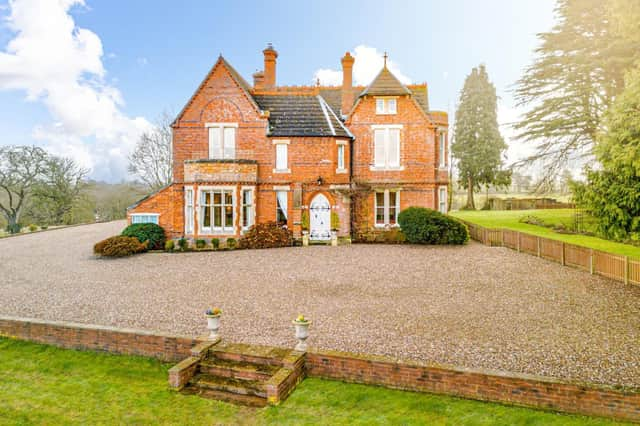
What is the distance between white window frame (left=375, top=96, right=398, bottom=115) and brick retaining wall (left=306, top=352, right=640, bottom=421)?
19383 millimetres

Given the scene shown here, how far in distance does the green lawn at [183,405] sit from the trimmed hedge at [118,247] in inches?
475

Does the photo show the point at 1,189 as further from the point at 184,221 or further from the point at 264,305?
the point at 264,305

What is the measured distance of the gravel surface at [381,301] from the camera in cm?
828

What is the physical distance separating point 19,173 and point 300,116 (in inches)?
1418

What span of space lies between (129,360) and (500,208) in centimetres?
4509

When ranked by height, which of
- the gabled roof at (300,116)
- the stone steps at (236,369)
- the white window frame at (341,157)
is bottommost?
the stone steps at (236,369)

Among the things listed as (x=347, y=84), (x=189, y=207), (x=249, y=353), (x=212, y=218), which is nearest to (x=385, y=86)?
(x=347, y=84)

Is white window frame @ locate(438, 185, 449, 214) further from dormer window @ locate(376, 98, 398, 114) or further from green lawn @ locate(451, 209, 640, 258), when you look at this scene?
green lawn @ locate(451, 209, 640, 258)

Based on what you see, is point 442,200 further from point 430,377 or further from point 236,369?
point 236,369


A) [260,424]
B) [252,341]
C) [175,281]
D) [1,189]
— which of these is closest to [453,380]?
[260,424]

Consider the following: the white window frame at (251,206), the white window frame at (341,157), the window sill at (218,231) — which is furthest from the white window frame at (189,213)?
the white window frame at (341,157)

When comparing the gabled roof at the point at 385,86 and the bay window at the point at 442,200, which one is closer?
the gabled roof at the point at 385,86

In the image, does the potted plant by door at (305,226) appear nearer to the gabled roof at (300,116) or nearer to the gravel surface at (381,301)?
the gravel surface at (381,301)

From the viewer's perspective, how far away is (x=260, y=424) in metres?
6.27
